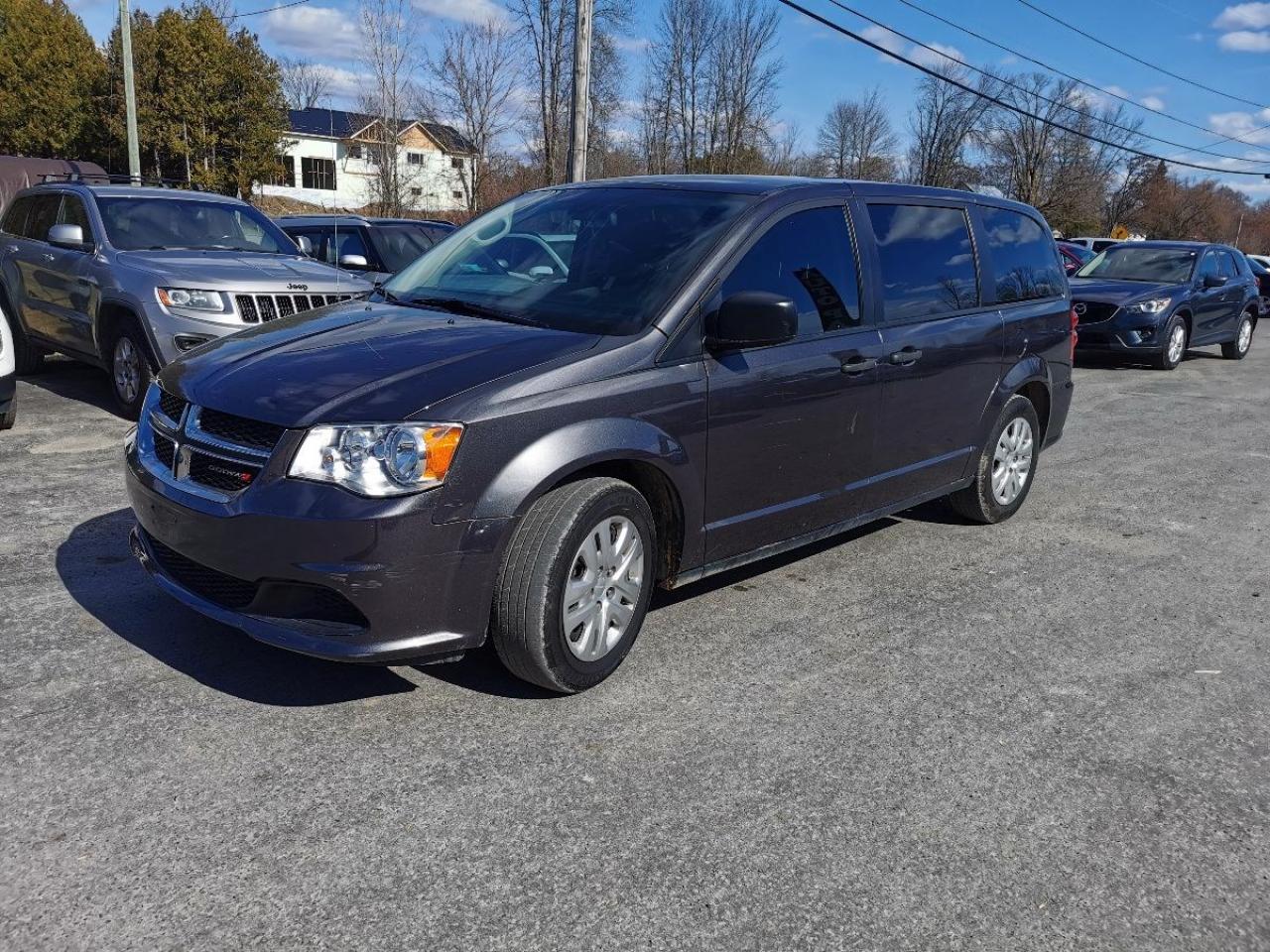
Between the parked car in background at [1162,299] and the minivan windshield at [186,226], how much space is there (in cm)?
1044

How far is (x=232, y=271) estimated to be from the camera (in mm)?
7738

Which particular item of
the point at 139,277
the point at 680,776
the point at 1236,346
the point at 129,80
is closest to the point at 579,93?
the point at 139,277

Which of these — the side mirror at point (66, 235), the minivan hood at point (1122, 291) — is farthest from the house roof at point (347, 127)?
the side mirror at point (66, 235)

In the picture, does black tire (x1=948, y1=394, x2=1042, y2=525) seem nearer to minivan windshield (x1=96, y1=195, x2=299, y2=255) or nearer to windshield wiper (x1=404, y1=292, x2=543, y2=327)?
windshield wiper (x1=404, y1=292, x2=543, y2=327)

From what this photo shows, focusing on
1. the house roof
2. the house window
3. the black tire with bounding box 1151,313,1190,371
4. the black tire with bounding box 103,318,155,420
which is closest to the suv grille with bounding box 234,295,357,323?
the black tire with bounding box 103,318,155,420

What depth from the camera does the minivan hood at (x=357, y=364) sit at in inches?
129

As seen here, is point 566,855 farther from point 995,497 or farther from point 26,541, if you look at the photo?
point 995,497

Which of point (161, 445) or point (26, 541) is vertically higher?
point (161, 445)

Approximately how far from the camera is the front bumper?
3.13 m

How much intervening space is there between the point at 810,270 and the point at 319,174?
6283 centimetres

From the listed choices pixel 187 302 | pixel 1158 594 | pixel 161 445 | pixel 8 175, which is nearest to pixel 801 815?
pixel 161 445

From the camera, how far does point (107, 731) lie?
3256mm

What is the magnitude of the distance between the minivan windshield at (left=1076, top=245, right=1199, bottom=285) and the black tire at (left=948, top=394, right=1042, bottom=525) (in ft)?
34.2

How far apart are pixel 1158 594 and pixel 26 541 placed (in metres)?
5.54
